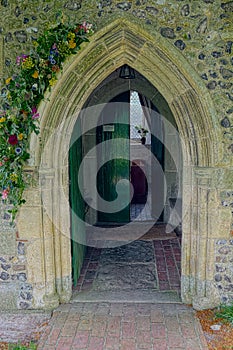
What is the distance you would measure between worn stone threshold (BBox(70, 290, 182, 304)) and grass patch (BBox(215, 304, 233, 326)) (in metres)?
0.43

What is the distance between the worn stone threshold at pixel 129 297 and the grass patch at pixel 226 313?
0.43 meters

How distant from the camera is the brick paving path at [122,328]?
130 inches

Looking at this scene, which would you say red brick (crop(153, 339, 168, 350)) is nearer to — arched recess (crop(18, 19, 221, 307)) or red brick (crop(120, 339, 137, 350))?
red brick (crop(120, 339, 137, 350))

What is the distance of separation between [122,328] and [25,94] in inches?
93.3

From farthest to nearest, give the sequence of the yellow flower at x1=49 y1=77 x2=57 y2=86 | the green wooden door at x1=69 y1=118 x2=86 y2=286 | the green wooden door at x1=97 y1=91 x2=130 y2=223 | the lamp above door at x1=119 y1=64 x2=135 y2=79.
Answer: the green wooden door at x1=97 y1=91 x2=130 y2=223
the lamp above door at x1=119 y1=64 x2=135 y2=79
the green wooden door at x1=69 y1=118 x2=86 y2=286
the yellow flower at x1=49 y1=77 x2=57 y2=86

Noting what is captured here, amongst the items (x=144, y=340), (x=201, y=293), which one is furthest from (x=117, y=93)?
(x=144, y=340)

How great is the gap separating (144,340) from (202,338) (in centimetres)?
53

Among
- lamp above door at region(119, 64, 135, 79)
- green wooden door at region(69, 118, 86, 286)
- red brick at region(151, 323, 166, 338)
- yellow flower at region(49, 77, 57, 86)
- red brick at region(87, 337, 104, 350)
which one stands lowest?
red brick at region(87, 337, 104, 350)

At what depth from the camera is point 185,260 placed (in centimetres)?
386

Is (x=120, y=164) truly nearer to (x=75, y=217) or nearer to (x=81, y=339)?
(x=75, y=217)

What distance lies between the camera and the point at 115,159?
21.8 ft

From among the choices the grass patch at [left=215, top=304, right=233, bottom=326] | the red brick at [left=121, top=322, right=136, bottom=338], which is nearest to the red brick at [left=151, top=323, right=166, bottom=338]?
the red brick at [left=121, top=322, right=136, bottom=338]

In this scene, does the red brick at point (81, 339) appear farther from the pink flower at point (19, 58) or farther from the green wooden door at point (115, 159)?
the green wooden door at point (115, 159)

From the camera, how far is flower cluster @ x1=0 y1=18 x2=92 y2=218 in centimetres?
329
